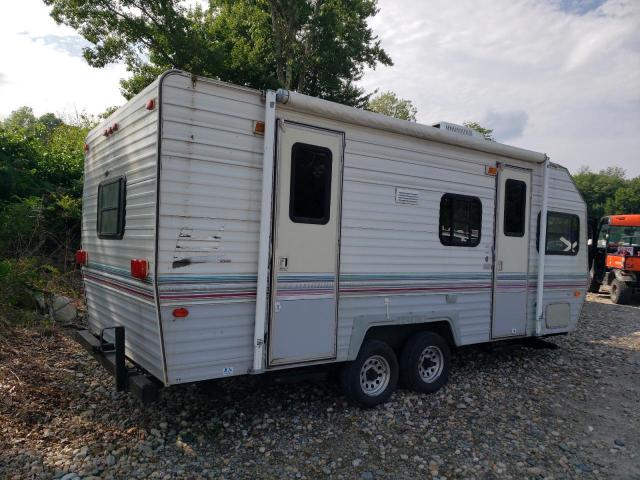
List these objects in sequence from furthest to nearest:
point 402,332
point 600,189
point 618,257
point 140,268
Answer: point 600,189 → point 618,257 → point 402,332 → point 140,268

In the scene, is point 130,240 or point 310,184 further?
point 310,184

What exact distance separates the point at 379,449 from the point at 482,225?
114 inches

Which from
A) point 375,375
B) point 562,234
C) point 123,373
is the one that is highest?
point 562,234

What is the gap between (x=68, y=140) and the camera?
43.4 feet

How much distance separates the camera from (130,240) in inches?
160

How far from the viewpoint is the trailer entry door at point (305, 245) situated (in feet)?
13.3

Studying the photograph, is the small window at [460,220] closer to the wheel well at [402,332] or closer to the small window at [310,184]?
the wheel well at [402,332]

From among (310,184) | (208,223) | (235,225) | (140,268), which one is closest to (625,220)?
(310,184)

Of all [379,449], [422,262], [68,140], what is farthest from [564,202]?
[68,140]

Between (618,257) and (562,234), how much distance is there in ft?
28.8

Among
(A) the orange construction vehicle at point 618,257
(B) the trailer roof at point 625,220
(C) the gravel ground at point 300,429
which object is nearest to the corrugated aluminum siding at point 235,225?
(C) the gravel ground at point 300,429

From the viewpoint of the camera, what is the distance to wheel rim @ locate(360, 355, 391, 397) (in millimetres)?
4813

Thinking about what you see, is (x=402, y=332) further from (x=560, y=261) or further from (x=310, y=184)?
(x=560, y=261)

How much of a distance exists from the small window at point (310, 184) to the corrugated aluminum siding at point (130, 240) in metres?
1.18
